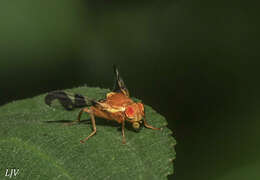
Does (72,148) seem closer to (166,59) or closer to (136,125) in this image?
(136,125)

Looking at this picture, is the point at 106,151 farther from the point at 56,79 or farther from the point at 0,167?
the point at 56,79

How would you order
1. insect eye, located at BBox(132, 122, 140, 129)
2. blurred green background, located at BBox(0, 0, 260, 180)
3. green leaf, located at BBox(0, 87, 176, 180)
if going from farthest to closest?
1. blurred green background, located at BBox(0, 0, 260, 180)
2. insect eye, located at BBox(132, 122, 140, 129)
3. green leaf, located at BBox(0, 87, 176, 180)

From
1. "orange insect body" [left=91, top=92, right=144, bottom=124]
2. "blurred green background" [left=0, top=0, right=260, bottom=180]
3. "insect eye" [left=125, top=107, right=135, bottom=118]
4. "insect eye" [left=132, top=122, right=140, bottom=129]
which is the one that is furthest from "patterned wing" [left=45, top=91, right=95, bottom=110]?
"blurred green background" [left=0, top=0, right=260, bottom=180]

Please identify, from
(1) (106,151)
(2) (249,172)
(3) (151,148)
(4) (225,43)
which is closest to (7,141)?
(1) (106,151)

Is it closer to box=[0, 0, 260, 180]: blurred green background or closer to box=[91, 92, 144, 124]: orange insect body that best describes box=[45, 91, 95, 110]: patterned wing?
box=[91, 92, 144, 124]: orange insect body

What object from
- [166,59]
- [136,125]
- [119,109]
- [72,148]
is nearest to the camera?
[72,148]

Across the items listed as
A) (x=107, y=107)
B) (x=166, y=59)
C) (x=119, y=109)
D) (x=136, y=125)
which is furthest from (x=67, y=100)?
(x=166, y=59)

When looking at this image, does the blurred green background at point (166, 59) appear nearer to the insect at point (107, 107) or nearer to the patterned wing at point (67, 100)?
the insect at point (107, 107)
